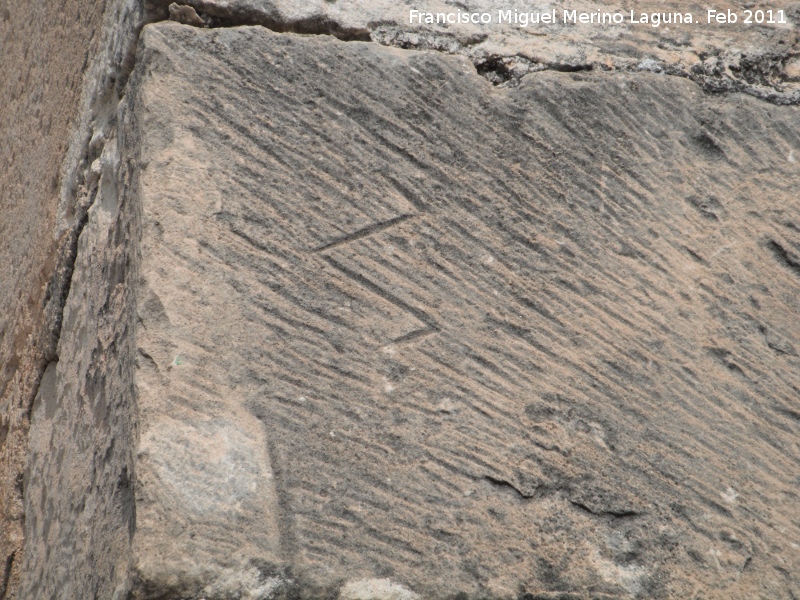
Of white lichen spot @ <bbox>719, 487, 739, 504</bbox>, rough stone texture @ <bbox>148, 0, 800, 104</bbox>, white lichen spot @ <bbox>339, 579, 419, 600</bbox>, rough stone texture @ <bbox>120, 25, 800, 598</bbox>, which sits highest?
rough stone texture @ <bbox>148, 0, 800, 104</bbox>

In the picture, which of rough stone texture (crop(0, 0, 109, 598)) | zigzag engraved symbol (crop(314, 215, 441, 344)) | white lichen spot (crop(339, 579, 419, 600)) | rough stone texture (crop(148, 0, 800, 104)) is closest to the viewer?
white lichen spot (crop(339, 579, 419, 600))

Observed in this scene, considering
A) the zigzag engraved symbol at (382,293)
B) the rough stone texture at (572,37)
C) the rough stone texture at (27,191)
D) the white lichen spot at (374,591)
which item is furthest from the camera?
the rough stone texture at (27,191)

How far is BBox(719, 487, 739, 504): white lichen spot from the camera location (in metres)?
1.21

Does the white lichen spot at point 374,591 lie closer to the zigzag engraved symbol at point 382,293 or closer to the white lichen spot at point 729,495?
the zigzag engraved symbol at point 382,293

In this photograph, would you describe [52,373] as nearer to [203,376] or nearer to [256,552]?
[203,376]

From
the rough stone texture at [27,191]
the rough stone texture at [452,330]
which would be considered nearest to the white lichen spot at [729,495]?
the rough stone texture at [452,330]

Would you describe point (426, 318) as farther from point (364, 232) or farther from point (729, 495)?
point (729, 495)

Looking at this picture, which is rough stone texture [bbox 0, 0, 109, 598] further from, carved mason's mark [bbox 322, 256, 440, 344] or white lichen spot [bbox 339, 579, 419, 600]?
white lichen spot [bbox 339, 579, 419, 600]

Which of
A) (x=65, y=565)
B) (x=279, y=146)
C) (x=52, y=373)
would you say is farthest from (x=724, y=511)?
(x=52, y=373)

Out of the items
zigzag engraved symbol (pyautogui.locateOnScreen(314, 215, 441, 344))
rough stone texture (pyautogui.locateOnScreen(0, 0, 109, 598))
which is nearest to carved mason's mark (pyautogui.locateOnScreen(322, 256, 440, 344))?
zigzag engraved symbol (pyautogui.locateOnScreen(314, 215, 441, 344))

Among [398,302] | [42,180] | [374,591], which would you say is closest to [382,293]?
[398,302]

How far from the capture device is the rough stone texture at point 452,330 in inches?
42.9

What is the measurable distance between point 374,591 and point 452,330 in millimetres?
360

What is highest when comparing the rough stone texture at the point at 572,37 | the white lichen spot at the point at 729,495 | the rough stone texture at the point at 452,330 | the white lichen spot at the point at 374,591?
the rough stone texture at the point at 572,37
